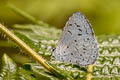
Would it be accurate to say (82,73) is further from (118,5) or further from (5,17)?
(118,5)

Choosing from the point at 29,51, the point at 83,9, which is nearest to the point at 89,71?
the point at 29,51

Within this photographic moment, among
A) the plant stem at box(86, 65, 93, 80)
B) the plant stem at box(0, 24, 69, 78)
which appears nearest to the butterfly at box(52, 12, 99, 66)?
the plant stem at box(86, 65, 93, 80)

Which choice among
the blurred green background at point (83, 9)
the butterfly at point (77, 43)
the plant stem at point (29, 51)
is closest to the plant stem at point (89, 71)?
the butterfly at point (77, 43)

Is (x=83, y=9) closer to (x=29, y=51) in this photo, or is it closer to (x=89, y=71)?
(x=89, y=71)

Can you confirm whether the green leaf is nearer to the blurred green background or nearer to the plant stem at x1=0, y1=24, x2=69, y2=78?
the plant stem at x1=0, y1=24, x2=69, y2=78

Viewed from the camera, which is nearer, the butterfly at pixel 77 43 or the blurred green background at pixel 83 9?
the butterfly at pixel 77 43

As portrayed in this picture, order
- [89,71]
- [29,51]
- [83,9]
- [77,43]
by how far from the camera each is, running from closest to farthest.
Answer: [29,51] < [89,71] < [77,43] < [83,9]

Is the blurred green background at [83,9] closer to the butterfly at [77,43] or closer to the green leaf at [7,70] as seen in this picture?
the butterfly at [77,43]

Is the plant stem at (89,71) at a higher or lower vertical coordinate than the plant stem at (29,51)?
lower
